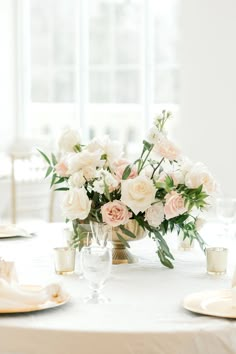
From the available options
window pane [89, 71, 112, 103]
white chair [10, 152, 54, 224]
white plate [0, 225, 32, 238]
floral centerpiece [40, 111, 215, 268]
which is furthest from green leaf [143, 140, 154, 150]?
window pane [89, 71, 112, 103]

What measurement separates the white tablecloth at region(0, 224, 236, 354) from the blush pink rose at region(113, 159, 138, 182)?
11.1 inches

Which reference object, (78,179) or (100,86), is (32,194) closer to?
(100,86)

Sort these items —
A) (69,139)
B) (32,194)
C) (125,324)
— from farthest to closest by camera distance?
(32,194), (69,139), (125,324)

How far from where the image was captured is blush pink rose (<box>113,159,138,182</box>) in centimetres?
235

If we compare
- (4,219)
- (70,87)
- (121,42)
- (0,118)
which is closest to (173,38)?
(121,42)

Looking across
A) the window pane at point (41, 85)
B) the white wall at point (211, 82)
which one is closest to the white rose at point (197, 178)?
the white wall at point (211, 82)

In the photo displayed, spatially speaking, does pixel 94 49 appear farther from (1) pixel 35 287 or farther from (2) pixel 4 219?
(1) pixel 35 287

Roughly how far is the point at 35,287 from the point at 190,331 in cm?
43

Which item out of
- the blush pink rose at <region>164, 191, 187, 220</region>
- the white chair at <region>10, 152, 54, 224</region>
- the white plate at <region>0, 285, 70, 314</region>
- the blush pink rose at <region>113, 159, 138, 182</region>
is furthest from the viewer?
the white chair at <region>10, 152, 54, 224</region>

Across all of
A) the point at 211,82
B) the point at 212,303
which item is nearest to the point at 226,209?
the point at 212,303

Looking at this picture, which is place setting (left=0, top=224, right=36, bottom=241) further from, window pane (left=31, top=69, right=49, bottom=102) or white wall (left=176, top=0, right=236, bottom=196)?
window pane (left=31, top=69, right=49, bottom=102)

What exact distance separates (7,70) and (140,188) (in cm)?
518

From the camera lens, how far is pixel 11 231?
2.88 m

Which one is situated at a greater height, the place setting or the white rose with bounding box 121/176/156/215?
the white rose with bounding box 121/176/156/215
